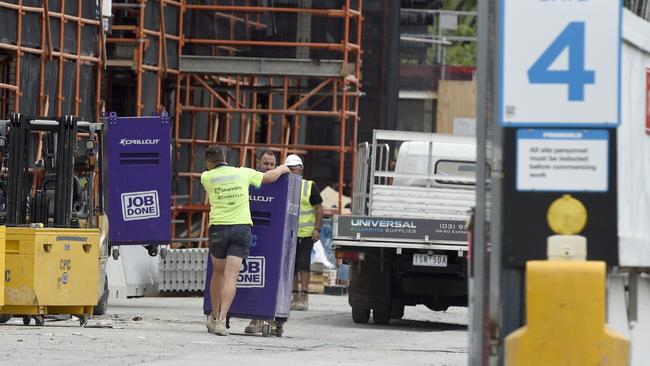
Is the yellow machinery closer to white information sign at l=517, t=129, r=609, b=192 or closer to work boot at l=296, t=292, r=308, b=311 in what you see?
work boot at l=296, t=292, r=308, b=311

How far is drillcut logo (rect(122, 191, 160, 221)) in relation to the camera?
21141mm

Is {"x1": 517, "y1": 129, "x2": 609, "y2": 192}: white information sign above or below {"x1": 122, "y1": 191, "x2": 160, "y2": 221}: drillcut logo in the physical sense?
above

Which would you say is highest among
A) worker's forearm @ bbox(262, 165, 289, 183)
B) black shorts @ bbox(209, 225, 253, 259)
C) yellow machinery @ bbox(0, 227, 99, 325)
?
worker's forearm @ bbox(262, 165, 289, 183)

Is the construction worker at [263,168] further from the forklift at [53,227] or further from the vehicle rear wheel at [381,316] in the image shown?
the vehicle rear wheel at [381,316]

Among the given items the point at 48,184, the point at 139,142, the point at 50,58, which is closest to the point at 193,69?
the point at 50,58

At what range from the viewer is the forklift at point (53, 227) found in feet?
55.1

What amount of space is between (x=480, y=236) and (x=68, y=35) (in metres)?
20.1

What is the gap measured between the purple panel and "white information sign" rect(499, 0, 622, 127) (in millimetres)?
12919

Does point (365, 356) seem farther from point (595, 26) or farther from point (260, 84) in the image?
point (260, 84)

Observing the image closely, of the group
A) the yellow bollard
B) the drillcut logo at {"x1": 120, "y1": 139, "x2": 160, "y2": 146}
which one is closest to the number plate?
the drillcut logo at {"x1": 120, "y1": 139, "x2": 160, "y2": 146}

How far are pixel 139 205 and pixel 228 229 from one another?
4553 millimetres

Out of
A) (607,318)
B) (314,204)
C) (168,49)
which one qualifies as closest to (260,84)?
(168,49)

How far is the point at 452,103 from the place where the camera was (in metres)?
57.0

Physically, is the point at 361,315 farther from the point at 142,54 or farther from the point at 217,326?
the point at 142,54
